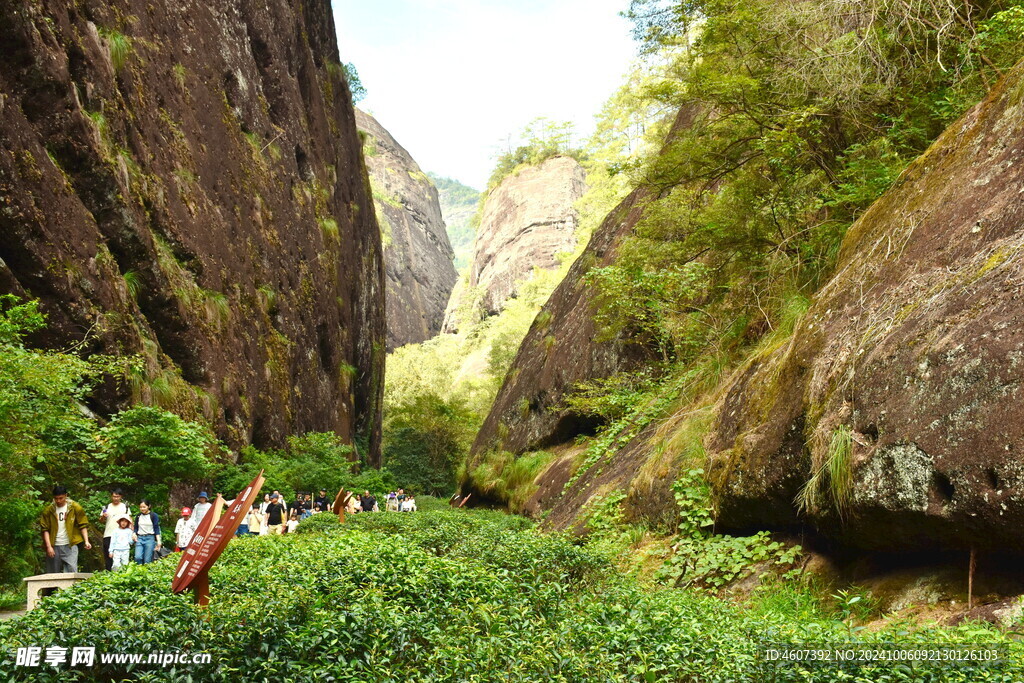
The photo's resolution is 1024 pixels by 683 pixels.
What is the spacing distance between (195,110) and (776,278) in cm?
1522

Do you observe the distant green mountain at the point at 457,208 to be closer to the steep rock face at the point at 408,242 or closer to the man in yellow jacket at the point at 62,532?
the steep rock face at the point at 408,242

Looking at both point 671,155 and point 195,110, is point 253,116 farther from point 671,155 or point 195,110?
point 671,155

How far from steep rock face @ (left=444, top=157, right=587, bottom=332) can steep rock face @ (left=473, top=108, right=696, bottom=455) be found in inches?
1505

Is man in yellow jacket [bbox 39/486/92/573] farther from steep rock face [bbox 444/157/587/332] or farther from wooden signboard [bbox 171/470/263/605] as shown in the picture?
steep rock face [bbox 444/157/587/332]

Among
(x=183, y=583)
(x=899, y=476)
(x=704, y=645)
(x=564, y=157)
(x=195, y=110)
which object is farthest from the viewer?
(x=564, y=157)

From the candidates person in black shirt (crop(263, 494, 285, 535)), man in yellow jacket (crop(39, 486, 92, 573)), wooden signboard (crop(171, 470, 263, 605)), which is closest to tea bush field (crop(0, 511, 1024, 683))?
wooden signboard (crop(171, 470, 263, 605))

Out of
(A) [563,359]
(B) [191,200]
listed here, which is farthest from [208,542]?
(A) [563,359]

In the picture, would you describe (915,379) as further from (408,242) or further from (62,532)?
(408,242)

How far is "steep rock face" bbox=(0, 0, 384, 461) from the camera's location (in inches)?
465

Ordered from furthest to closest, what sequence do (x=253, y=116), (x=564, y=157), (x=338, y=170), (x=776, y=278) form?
(x=564, y=157) → (x=338, y=170) → (x=253, y=116) → (x=776, y=278)

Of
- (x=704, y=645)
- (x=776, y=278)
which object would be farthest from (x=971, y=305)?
(x=776, y=278)

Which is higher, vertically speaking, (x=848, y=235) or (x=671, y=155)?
(x=671, y=155)

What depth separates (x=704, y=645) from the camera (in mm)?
4152

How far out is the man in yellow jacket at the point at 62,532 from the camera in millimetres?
8602
